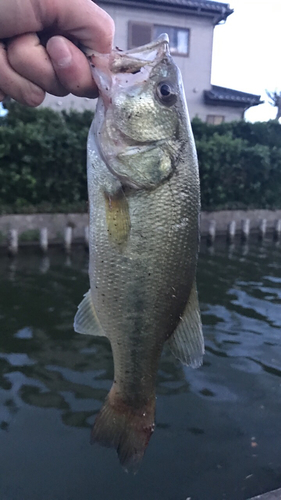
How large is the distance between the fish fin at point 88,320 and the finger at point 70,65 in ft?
3.12

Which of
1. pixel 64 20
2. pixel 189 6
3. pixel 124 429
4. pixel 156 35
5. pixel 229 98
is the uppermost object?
pixel 189 6

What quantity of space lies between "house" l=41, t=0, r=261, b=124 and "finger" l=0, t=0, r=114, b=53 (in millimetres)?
15654

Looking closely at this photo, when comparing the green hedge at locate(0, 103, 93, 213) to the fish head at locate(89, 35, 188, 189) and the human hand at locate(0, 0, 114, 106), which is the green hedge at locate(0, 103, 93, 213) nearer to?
the human hand at locate(0, 0, 114, 106)

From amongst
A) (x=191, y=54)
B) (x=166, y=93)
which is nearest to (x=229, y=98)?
(x=191, y=54)

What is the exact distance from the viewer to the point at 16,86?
2020 mm

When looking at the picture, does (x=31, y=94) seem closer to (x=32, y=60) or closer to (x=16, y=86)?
(x=16, y=86)

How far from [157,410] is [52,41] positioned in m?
4.28

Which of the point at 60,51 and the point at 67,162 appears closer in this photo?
the point at 60,51

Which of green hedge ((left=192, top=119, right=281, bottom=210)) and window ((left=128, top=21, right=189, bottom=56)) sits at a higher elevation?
window ((left=128, top=21, right=189, bottom=56))

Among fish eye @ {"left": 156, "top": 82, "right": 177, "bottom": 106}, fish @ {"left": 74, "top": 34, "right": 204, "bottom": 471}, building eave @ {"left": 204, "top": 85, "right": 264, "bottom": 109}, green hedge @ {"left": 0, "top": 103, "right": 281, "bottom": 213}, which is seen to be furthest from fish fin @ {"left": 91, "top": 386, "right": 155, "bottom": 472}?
building eave @ {"left": 204, "top": 85, "right": 264, "bottom": 109}

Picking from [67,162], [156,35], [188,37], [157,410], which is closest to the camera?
[157,410]

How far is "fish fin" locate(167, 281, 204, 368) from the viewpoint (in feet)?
6.72

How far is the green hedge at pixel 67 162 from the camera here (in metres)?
13.1

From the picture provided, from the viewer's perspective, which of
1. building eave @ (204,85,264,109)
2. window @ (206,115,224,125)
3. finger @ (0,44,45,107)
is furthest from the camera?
window @ (206,115,224,125)
